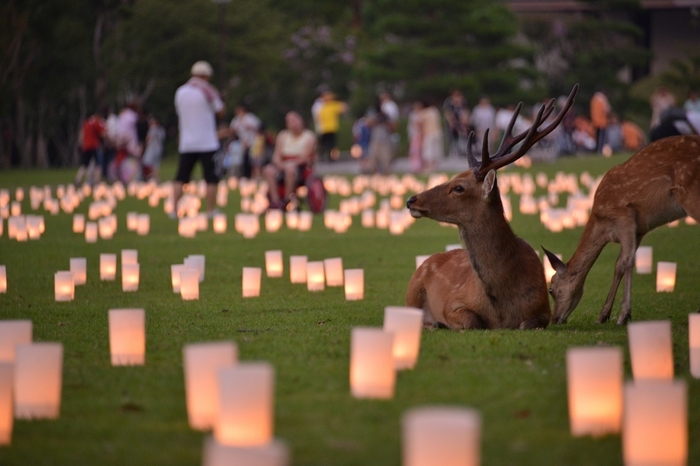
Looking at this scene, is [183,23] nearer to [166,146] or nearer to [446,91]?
[166,146]

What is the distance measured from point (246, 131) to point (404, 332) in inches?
1043

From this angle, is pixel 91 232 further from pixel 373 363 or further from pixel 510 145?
pixel 373 363

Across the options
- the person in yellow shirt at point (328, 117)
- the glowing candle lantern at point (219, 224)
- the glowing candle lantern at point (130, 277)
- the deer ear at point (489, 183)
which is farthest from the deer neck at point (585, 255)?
the person in yellow shirt at point (328, 117)

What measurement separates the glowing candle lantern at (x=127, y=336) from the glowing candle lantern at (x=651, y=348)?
269 centimetres

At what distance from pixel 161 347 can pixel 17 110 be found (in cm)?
3836

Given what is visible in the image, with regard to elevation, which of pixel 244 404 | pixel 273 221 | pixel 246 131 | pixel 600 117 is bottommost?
pixel 273 221

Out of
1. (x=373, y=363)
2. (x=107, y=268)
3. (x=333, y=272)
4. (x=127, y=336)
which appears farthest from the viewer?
(x=107, y=268)

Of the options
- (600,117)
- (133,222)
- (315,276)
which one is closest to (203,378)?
(315,276)

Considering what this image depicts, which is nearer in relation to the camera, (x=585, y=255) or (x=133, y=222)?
(x=585, y=255)

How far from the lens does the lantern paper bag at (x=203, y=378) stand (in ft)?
16.8

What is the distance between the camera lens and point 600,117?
1574 inches

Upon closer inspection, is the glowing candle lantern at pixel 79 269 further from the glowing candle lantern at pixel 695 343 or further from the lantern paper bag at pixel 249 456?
the lantern paper bag at pixel 249 456

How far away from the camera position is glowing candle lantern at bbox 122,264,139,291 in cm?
1094

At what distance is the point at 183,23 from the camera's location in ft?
164
